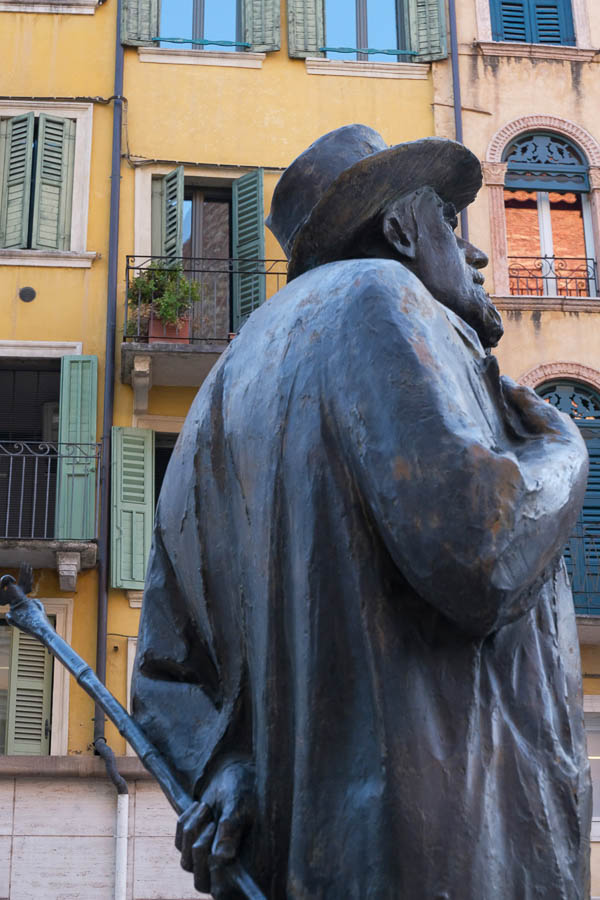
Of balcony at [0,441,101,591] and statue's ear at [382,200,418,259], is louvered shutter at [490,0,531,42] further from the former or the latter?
statue's ear at [382,200,418,259]

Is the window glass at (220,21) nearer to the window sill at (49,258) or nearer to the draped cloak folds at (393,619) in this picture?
the window sill at (49,258)

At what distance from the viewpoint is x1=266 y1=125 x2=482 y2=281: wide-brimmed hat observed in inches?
86.4

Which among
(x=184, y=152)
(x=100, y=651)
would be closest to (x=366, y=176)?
(x=100, y=651)

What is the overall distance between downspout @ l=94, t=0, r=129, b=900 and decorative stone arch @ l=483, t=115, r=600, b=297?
4343mm

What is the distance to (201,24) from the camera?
66.4 ft

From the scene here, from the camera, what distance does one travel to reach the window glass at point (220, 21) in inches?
792

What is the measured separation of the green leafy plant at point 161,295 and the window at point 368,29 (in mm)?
3738

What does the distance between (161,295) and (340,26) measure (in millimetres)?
4779

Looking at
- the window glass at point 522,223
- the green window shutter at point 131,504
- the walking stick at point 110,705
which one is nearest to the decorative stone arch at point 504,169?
the window glass at point 522,223

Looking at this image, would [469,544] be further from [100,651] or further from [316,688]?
[100,651]

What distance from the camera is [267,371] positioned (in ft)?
6.78

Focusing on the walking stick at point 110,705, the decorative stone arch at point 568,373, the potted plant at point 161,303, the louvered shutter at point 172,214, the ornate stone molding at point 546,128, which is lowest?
the walking stick at point 110,705

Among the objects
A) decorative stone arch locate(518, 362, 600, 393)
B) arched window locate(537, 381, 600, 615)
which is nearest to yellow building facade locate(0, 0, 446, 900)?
Result: decorative stone arch locate(518, 362, 600, 393)

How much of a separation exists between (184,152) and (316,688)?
17926mm
